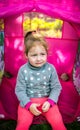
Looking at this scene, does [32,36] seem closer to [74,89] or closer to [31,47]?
[31,47]

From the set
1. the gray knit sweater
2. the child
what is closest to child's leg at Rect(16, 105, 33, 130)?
the child

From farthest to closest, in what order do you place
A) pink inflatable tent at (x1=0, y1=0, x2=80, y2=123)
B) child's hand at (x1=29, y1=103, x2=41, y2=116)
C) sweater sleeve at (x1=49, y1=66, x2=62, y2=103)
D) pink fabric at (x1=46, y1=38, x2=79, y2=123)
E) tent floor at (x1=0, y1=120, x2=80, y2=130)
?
pink fabric at (x1=46, y1=38, x2=79, y2=123), tent floor at (x1=0, y1=120, x2=80, y2=130), pink inflatable tent at (x1=0, y1=0, x2=80, y2=123), sweater sleeve at (x1=49, y1=66, x2=62, y2=103), child's hand at (x1=29, y1=103, x2=41, y2=116)

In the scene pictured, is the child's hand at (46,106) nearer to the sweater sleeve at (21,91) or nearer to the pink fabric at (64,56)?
the sweater sleeve at (21,91)

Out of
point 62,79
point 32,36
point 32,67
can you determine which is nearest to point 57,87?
point 32,67

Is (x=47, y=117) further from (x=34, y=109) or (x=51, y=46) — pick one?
(x=51, y=46)

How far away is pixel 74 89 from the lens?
3451 millimetres

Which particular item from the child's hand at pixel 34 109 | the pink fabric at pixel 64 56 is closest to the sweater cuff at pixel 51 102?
the child's hand at pixel 34 109

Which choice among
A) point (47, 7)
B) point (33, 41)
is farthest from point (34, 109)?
point (47, 7)

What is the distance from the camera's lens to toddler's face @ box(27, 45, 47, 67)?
9.07 ft

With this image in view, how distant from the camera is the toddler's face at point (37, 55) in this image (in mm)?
2766

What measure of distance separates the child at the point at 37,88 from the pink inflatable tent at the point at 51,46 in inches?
12.2

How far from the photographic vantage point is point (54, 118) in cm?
278

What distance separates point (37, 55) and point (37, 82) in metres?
0.25

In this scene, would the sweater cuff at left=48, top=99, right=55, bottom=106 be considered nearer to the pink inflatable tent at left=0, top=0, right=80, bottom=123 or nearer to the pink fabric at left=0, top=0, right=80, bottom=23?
the pink inflatable tent at left=0, top=0, right=80, bottom=123
